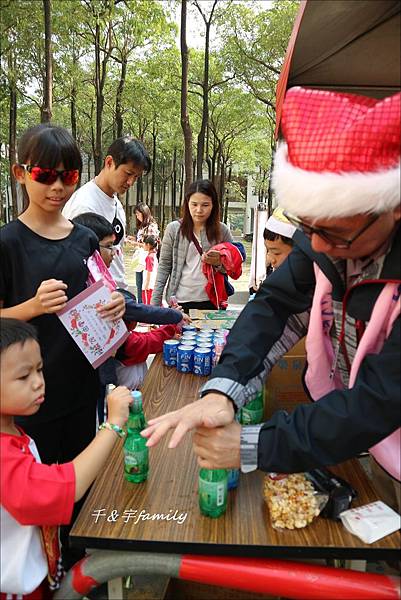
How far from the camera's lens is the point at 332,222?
110 cm

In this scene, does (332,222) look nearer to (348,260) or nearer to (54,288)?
(348,260)

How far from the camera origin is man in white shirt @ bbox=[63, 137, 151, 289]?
301cm

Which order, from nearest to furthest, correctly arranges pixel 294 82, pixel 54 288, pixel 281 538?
pixel 281 538
pixel 54 288
pixel 294 82

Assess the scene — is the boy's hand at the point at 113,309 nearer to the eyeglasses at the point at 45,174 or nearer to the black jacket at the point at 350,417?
the eyeglasses at the point at 45,174

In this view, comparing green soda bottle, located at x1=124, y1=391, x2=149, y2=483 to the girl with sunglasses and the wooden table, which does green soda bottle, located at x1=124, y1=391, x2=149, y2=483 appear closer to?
the wooden table

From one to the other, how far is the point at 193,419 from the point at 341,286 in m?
0.58

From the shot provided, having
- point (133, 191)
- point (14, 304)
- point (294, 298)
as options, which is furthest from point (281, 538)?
point (133, 191)

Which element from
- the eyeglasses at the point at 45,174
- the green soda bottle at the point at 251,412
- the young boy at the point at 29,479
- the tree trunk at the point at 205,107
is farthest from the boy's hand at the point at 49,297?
the tree trunk at the point at 205,107

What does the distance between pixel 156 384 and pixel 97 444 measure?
870 millimetres

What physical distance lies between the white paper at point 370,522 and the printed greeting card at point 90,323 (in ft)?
3.69

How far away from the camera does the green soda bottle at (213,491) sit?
1.26m

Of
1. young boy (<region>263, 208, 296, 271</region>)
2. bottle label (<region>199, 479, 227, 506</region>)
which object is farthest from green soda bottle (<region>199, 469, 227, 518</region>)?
young boy (<region>263, 208, 296, 271</region>)

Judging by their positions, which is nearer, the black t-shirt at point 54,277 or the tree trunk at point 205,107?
the black t-shirt at point 54,277

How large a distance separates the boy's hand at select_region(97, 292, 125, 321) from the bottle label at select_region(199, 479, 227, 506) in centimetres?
89
